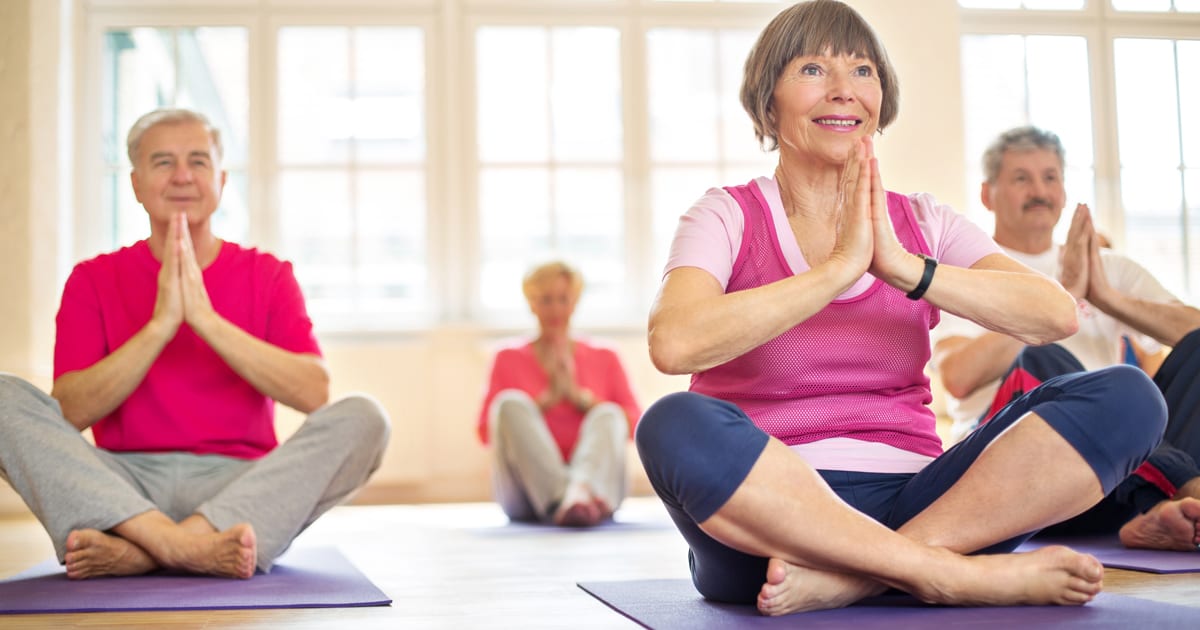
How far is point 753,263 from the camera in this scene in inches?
71.1

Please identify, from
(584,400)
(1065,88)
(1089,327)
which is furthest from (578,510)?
(1065,88)

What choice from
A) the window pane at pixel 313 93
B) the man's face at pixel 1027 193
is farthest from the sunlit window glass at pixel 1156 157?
the window pane at pixel 313 93

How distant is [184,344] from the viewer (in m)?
2.63

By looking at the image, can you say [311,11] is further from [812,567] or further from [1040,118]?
[812,567]

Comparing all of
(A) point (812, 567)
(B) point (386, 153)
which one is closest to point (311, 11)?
(B) point (386, 153)

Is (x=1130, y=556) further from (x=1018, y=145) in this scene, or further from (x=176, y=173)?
(x=176, y=173)

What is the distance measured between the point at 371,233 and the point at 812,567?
4.36 meters

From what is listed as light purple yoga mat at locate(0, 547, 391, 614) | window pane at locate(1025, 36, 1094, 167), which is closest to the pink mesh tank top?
light purple yoga mat at locate(0, 547, 391, 614)

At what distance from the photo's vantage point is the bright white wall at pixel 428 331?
5.09 metres

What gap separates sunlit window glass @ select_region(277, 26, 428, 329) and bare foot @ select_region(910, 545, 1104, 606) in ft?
14.1

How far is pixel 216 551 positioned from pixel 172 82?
12.7 feet

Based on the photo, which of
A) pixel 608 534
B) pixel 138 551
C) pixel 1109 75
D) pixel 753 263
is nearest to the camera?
pixel 753 263

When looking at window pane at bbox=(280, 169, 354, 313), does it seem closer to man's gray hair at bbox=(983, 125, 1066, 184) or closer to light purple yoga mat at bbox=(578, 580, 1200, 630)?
man's gray hair at bbox=(983, 125, 1066, 184)

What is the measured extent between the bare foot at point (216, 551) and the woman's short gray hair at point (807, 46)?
1149mm
